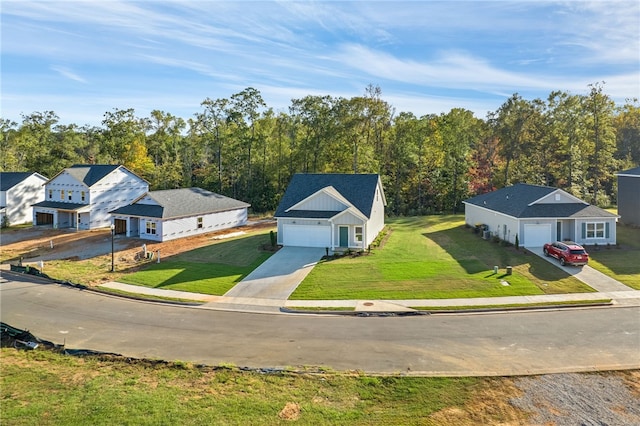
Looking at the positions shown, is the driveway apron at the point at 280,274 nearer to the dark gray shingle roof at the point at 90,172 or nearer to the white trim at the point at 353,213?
the white trim at the point at 353,213

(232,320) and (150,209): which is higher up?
(150,209)

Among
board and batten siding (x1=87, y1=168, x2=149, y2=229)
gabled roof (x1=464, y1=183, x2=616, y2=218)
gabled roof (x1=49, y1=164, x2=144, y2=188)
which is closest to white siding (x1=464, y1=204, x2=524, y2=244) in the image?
gabled roof (x1=464, y1=183, x2=616, y2=218)

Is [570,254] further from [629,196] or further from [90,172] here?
[90,172]

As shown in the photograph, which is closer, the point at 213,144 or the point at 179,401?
the point at 179,401

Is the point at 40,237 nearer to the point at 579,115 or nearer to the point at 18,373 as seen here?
the point at 18,373

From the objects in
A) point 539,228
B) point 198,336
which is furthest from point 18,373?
point 539,228

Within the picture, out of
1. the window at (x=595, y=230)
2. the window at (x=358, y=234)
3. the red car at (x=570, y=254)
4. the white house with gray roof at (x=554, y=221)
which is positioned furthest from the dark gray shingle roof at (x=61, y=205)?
the window at (x=595, y=230)

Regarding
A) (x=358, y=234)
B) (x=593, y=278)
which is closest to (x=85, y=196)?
(x=358, y=234)
